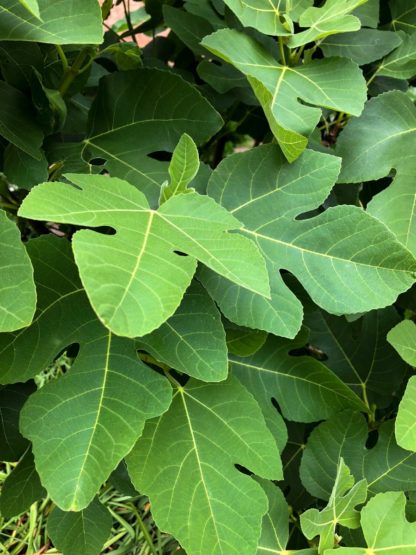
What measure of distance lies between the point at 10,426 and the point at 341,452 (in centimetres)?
41

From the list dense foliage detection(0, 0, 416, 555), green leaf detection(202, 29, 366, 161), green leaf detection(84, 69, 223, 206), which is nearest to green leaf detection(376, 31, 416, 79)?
dense foliage detection(0, 0, 416, 555)

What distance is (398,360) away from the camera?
86cm

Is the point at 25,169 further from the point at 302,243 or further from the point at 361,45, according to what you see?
the point at 361,45

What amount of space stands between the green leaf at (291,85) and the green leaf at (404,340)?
25 cm

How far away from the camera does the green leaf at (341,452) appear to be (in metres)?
0.77

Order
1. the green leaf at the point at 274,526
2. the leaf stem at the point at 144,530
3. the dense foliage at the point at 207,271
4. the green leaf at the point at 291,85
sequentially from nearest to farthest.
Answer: the dense foliage at the point at 207,271
the green leaf at the point at 291,85
the green leaf at the point at 274,526
the leaf stem at the point at 144,530

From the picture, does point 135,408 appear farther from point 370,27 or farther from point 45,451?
point 370,27

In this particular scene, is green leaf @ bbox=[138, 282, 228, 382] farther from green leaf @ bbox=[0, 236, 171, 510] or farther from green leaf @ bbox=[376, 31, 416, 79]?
green leaf @ bbox=[376, 31, 416, 79]

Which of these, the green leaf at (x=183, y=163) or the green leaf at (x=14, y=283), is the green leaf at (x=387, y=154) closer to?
the green leaf at (x=183, y=163)

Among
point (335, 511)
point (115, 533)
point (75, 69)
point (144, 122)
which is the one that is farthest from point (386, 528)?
point (115, 533)

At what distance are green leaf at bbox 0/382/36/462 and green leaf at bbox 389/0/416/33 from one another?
2.29ft

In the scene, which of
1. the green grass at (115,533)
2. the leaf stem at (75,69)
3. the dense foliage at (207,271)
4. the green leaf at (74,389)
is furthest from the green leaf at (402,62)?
the green grass at (115,533)

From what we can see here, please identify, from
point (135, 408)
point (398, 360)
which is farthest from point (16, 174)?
point (398, 360)

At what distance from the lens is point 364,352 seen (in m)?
0.87
